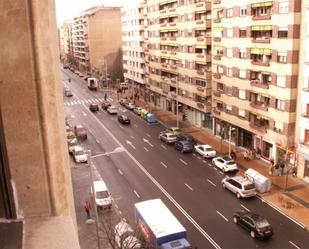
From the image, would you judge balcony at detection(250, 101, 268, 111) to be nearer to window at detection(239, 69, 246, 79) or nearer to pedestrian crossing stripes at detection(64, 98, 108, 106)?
window at detection(239, 69, 246, 79)

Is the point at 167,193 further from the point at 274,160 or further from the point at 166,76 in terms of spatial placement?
the point at 166,76

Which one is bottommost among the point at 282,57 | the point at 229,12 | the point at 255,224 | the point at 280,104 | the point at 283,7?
the point at 255,224

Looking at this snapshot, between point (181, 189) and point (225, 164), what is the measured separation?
229 inches

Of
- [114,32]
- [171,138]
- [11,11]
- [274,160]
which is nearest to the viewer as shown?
[11,11]

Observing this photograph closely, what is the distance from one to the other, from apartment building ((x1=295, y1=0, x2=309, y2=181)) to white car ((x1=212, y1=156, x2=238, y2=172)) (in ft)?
18.2

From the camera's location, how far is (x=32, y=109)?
2869 millimetres

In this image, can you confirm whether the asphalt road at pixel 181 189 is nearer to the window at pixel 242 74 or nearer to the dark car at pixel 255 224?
the dark car at pixel 255 224

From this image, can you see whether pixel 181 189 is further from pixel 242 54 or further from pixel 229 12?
pixel 229 12

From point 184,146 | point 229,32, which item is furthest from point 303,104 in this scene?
point 229,32

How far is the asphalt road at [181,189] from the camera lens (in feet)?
79.8

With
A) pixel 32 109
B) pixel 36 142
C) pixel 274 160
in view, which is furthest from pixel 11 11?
pixel 274 160

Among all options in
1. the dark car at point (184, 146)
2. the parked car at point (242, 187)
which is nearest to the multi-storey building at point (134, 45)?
the dark car at point (184, 146)

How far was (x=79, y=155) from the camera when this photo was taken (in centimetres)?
4091

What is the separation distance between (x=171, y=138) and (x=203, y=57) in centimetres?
1168
